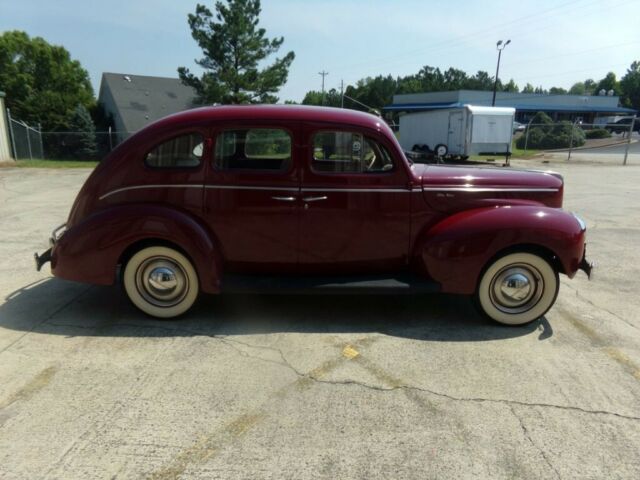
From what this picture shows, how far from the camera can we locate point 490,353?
12.2ft

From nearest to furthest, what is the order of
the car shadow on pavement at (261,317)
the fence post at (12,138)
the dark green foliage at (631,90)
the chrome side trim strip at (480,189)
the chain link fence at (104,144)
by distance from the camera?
the car shadow on pavement at (261,317), the chrome side trim strip at (480,189), the fence post at (12,138), the chain link fence at (104,144), the dark green foliage at (631,90)

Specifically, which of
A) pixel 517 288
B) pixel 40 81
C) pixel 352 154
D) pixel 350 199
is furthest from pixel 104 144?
pixel 517 288

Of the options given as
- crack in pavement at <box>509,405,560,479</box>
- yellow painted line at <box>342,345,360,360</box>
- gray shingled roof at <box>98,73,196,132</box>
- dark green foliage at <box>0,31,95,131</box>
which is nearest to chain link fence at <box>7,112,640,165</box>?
dark green foliage at <box>0,31,95,131</box>

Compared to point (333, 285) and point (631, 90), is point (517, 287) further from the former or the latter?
point (631, 90)

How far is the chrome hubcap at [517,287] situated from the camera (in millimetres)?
4113

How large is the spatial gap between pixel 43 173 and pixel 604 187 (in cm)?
1962

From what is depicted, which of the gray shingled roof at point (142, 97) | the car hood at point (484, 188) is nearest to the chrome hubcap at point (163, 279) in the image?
the car hood at point (484, 188)

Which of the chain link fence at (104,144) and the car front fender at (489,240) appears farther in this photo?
the chain link fence at (104,144)


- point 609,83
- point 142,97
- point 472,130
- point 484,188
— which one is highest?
point 609,83

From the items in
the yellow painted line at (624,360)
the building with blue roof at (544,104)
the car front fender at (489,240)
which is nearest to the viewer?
the yellow painted line at (624,360)

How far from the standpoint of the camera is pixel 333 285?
4.12 m

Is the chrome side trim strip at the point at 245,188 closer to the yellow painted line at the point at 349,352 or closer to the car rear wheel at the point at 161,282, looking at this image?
the car rear wheel at the point at 161,282

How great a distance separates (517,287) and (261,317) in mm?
2350

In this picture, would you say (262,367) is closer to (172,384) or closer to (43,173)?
(172,384)
